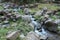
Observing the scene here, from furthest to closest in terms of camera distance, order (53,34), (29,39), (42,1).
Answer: (42,1) < (53,34) < (29,39)

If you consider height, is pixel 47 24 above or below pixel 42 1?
above

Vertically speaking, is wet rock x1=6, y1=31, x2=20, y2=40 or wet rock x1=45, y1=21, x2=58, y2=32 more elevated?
wet rock x1=6, y1=31, x2=20, y2=40

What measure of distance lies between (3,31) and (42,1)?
12.6m

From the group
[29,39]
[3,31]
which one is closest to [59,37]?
[29,39]

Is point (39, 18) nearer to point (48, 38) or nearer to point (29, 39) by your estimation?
point (48, 38)

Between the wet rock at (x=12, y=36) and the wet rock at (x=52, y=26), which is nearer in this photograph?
the wet rock at (x=12, y=36)

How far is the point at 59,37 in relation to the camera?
770 centimetres

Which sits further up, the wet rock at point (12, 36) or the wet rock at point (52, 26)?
the wet rock at point (12, 36)

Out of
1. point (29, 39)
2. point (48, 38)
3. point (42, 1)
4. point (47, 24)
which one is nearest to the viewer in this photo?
point (29, 39)

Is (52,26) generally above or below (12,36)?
below

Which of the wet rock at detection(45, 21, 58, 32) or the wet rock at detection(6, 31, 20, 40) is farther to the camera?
the wet rock at detection(45, 21, 58, 32)

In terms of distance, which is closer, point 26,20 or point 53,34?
point 53,34

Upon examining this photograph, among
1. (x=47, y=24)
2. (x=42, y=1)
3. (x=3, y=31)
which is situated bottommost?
(x=42, y=1)

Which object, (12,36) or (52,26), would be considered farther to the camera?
(52,26)
